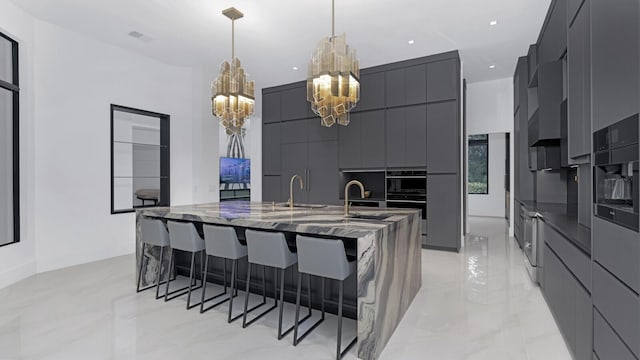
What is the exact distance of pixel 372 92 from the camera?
19.6 ft

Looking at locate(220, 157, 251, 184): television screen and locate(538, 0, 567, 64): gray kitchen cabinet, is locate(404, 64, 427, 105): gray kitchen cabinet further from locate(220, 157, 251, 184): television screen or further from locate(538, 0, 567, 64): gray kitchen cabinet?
locate(220, 157, 251, 184): television screen

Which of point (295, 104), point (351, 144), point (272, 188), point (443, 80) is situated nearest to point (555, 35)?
point (443, 80)

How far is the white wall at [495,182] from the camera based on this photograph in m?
9.35

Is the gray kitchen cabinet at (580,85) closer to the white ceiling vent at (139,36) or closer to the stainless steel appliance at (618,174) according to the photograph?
the stainless steel appliance at (618,174)

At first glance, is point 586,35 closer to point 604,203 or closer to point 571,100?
point 571,100

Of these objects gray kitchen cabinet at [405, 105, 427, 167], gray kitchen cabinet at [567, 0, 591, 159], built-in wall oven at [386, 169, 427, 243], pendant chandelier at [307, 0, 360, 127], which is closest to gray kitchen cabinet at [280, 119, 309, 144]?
built-in wall oven at [386, 169, 427, 243]

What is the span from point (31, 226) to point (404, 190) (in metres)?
5.64

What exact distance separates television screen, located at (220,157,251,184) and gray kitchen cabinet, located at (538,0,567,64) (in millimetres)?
9149

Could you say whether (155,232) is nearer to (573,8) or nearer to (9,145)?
(9,145)

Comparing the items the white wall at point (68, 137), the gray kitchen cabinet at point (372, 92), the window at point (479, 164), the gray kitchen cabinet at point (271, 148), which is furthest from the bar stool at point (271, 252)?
the window at point (479, 164)

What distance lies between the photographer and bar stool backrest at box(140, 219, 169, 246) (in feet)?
11.3

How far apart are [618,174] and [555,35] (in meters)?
2.93

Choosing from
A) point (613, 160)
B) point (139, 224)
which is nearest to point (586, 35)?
point (613, 160)

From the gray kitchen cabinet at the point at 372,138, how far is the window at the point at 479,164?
516 cm
